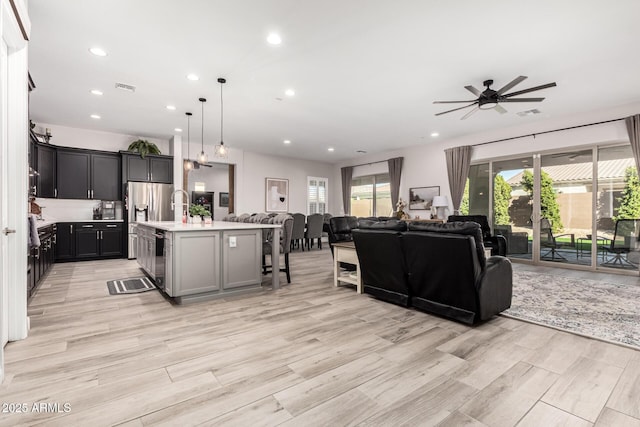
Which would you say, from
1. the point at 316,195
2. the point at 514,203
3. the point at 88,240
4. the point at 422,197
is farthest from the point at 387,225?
the point at 316,195

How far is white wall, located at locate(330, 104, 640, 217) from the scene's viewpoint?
533 centimetres

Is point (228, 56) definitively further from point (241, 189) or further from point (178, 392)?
point (241, 189)

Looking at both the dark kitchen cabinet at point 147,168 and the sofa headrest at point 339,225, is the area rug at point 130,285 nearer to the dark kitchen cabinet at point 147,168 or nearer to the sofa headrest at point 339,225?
the sofa headrest at point 339,225

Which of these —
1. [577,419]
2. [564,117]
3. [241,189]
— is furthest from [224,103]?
[564,117]

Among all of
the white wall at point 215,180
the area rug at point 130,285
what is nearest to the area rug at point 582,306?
the area rug at point 130,285

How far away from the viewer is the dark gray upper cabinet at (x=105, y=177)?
652 cm

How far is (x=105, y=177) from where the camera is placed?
6.62 metres

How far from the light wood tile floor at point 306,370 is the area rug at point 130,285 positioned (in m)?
0.72

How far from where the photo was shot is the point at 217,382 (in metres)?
1.90

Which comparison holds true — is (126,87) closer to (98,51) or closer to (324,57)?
(98,51)

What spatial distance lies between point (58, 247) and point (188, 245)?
176 inches

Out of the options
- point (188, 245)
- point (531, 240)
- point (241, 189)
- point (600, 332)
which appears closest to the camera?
point (600, 332)

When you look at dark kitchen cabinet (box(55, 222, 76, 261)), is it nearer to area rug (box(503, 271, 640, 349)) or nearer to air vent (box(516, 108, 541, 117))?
area rug (box(503, 271, 640, 349))

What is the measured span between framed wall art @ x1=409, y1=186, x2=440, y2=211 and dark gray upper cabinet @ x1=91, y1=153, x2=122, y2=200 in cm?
715
